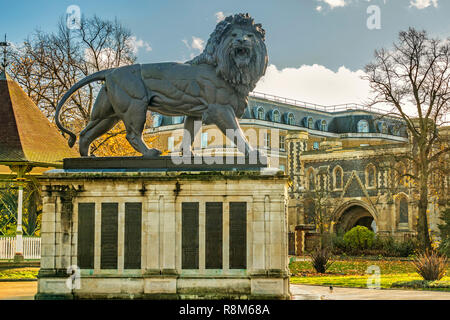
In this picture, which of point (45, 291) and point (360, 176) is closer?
point (45, 291)

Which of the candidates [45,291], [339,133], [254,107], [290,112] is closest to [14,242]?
[45,291]

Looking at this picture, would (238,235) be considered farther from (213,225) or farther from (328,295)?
(328,295)

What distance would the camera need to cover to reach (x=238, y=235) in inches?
512

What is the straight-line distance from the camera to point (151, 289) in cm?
1273

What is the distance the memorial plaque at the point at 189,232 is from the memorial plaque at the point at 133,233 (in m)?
0.92

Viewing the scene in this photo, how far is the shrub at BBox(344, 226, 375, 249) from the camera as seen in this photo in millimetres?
46031

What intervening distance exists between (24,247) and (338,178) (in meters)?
41.3

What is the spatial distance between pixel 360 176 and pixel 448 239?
25021 millimetres

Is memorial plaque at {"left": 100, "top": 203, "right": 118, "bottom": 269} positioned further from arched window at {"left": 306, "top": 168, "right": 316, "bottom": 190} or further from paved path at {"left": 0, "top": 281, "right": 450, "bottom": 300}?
arched window at {"left": 306, "top": 168, "right": 316, "bottom": 190}

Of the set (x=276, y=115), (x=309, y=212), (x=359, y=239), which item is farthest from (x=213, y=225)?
(x=276, y=115)

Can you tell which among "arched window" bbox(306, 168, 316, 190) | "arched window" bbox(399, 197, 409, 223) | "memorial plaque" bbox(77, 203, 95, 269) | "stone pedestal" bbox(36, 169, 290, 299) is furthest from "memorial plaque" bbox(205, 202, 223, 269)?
"arched window" bbox(306, 168, 316, 190)

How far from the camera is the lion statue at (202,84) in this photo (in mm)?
13625
